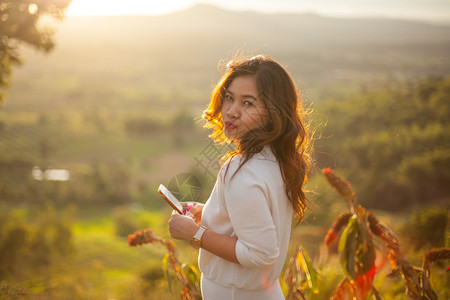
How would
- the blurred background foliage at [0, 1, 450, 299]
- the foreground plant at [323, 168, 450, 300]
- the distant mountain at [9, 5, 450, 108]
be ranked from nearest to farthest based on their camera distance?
the foreground plant at [323, 168, 450, 300], the blurred background foliage at [0, 1, 450, 299], the distant mountain at [9, 5, 450, 108]

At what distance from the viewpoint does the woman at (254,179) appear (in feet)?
4.05

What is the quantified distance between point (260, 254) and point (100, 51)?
93116 millimetres

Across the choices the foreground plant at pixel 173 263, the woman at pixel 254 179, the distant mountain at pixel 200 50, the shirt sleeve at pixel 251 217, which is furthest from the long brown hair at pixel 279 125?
the distant mountain at pixel 200 50

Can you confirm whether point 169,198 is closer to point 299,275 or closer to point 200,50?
point 299,275

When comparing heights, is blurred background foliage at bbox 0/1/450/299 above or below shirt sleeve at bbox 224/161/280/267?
below

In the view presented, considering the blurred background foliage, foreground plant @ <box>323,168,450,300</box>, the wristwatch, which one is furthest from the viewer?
the blurred background foliage

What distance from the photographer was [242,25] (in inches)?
4788

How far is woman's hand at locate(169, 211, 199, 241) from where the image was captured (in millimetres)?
1360

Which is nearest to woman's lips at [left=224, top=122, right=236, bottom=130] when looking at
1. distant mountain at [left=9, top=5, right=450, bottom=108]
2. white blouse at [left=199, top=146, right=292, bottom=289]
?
white blouse at [left=199, top=146, right=292, bottom=289]

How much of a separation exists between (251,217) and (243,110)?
0.42 meters

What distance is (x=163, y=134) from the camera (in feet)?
203

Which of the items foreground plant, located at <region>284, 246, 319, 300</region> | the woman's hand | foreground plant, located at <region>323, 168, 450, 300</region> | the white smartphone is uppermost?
the white smartphone

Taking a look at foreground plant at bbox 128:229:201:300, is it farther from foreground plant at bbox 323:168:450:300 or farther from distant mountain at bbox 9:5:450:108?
distant mountain at bbox 9:5:450:108

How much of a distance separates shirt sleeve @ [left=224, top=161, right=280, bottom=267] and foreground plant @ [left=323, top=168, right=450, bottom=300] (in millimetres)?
614
